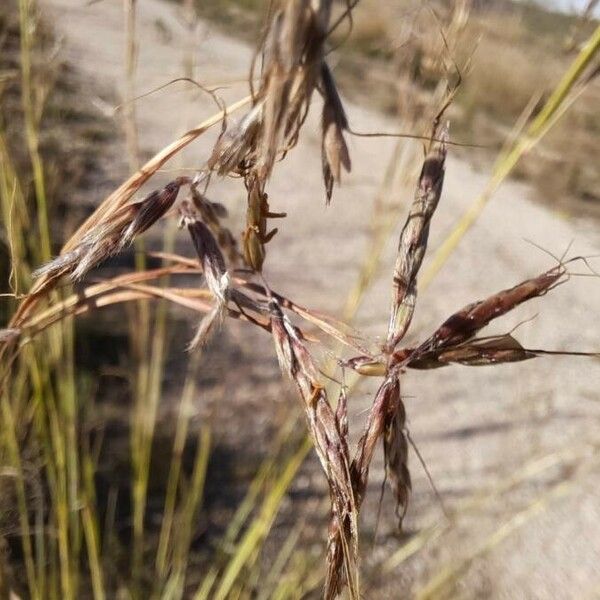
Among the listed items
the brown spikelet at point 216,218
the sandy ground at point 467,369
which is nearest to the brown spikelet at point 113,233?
the brown spikelet at point 216,218

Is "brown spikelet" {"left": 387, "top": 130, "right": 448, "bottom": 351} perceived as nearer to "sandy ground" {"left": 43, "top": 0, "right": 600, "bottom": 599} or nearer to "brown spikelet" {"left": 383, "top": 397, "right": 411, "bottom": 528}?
"brown spikelet" {"left": 383, "top": 397, "right": 411, "bottom": 528}

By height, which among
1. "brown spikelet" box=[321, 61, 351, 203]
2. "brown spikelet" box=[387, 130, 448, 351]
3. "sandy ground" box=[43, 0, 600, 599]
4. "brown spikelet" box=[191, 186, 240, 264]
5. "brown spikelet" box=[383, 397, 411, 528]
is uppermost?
"brown spikelet" box=[321, 61, 351, 203]

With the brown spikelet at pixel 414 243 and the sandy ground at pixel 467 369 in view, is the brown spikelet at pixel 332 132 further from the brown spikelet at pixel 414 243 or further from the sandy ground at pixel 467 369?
the sandy ground at pixel 467 369

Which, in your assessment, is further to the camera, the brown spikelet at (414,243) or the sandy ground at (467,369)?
the sandy ground at (467,369)

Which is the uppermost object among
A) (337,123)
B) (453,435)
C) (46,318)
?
(337,123)

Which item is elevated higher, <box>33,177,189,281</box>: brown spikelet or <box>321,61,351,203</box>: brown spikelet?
<box>321,61,351,203</box>: brown spikelet

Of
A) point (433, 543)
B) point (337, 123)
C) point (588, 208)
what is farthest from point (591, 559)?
point (588, 208)

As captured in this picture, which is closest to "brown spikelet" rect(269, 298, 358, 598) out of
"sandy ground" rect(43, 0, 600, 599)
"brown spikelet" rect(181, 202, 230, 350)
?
"brown spikelet" rect(181, 202, 230, 350)

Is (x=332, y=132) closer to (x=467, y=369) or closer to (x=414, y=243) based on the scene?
(x=414, y=243)

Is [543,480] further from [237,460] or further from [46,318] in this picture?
[46,318]
